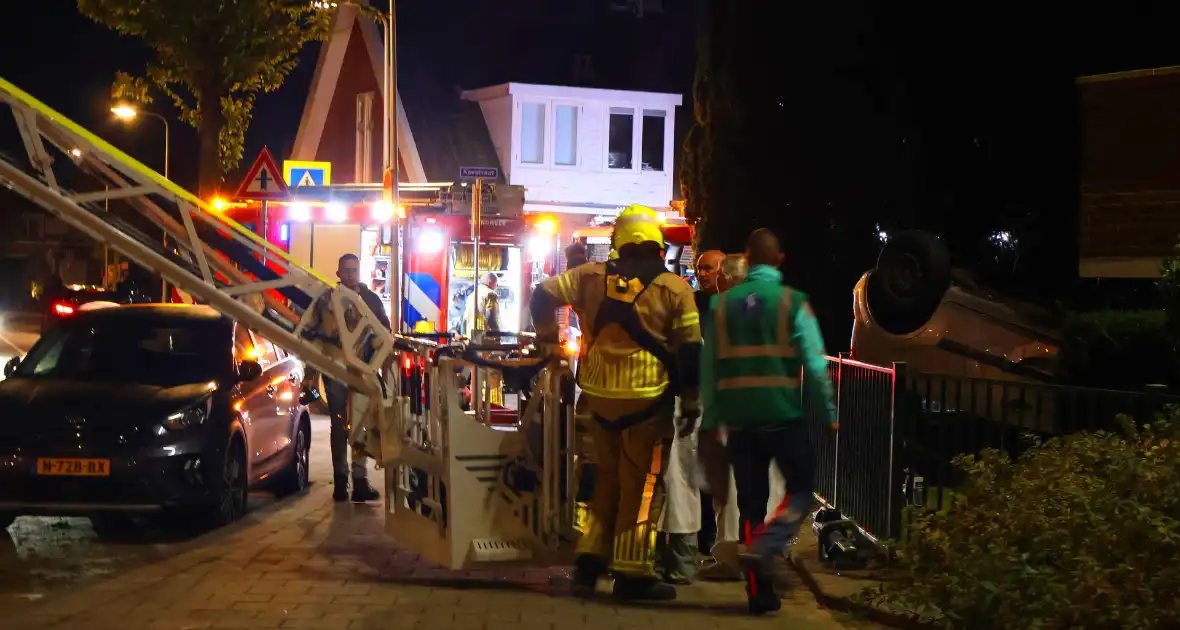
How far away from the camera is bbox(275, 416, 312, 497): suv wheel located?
10750 millimetres

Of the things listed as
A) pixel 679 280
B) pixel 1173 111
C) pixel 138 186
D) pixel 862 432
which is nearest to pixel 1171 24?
pixel 1173 111

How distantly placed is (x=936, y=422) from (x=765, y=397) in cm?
166

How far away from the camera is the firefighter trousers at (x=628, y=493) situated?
6586 millimetres

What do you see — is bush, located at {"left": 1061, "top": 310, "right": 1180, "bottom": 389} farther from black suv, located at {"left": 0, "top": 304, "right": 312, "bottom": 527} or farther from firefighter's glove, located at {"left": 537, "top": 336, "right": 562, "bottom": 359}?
black suv, located at {"left": 0, "top": 304, "right": 312, "bottom": 527}

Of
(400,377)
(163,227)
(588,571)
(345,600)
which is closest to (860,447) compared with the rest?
(588,571)

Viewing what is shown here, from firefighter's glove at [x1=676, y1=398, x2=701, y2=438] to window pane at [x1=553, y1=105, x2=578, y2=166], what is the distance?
2680 centimetres

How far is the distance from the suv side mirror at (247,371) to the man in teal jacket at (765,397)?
4.07 metres

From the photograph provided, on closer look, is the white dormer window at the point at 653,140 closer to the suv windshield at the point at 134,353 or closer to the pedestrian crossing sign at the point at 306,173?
the pedestrian crossing sign at the point at 306,173

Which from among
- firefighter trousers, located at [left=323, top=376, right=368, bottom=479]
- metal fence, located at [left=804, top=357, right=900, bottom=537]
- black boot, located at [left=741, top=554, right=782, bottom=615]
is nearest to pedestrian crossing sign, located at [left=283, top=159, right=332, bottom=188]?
firefighter trousers, located at [left=323, top=376, right=368, bottom=479]

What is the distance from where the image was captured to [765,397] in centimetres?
646

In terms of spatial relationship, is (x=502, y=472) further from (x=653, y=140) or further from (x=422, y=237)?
(x=653, y=140)

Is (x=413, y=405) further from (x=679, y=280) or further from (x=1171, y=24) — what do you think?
(x=1171, y=24)

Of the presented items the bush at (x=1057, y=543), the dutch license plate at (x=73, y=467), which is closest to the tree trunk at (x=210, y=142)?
the dutch license plate at (x=73, y=467)

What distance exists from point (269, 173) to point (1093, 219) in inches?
427
